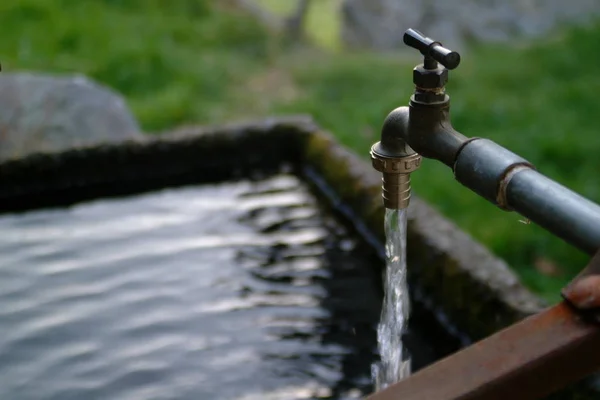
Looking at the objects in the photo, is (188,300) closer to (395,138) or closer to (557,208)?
(395,138)

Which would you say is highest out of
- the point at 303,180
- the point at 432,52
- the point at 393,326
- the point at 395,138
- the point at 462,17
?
the point at 462,17

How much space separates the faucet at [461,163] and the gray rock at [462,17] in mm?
6188

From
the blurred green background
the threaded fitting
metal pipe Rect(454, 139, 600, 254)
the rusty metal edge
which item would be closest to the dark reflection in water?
the threaded fitting

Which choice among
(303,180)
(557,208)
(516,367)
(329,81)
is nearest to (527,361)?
(516,367)

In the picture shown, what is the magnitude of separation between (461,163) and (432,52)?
0.22 meters

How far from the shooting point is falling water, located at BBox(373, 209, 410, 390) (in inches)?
79.7

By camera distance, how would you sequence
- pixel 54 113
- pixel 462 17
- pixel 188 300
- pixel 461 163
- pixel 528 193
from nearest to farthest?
pixel 528 193 < pixel 461 163 < pixel 188 300 < pixel 54 113 < pixel 462 17

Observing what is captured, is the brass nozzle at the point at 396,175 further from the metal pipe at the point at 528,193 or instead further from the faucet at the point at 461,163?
the metal pipe at the point at 528,193

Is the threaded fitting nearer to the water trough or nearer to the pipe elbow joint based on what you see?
the pipe elbow joint

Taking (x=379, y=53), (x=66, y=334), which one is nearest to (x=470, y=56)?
(x=379, y=53)

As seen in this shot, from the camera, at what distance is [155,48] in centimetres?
612

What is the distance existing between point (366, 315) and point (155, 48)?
3.99m

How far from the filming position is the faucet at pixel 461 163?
112cm

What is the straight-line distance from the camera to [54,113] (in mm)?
4410
